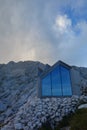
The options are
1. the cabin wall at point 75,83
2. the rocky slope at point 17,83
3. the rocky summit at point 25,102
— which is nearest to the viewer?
the rocky summit at point 25,102

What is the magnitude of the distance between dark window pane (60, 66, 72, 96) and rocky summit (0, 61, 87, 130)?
2.95 m

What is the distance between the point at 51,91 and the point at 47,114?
5.67m

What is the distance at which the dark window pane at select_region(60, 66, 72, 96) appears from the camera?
27.8 metres

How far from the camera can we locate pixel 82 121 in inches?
656

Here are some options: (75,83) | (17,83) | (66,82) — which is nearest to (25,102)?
(66,82)

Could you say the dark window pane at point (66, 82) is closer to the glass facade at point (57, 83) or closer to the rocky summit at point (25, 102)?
the glass facade at point (57, 83)

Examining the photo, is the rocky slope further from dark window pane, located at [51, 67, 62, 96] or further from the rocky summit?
dark window pane, located at [51, 67, 62, 96]

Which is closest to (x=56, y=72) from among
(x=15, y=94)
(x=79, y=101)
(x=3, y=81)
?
(x=79, y=101)

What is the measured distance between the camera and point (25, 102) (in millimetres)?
44438

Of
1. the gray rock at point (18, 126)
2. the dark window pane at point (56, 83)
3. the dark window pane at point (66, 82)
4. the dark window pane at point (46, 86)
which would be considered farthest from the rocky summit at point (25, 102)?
the dark window pane at point (66, 82)

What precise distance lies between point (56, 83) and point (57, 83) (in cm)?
11

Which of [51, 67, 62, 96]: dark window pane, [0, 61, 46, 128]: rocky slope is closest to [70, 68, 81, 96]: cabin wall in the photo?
[51, 67, 62, 96]: dark window pane

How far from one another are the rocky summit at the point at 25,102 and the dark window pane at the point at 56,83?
1.96 m

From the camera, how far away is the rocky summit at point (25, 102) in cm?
2204
